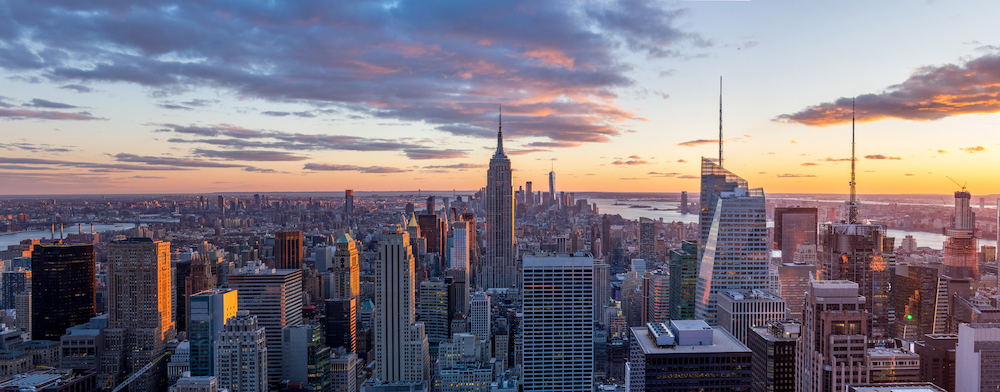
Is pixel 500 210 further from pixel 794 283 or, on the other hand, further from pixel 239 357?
pixel 239 357

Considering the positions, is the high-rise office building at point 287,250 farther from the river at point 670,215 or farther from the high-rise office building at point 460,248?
the river at point 670,215

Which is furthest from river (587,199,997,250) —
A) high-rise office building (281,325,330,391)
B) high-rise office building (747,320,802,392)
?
high-rise office building (281,325,330,391)

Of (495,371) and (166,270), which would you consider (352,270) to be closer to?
(166,270)

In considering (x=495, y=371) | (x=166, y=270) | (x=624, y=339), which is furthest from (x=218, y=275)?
(x=624, y=339)

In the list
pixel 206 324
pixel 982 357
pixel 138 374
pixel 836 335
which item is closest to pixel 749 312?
pixel 982 357

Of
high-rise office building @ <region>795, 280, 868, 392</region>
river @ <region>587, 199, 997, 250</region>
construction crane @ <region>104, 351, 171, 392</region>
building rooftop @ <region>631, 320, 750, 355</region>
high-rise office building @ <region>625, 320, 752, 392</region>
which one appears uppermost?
river @ <region>587, 199, 997, 250</region>

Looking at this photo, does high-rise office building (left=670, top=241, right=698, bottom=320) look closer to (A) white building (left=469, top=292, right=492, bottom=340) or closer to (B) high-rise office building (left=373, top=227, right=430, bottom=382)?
(A) white building (left=469, top=292, right=492, bottom=340)
